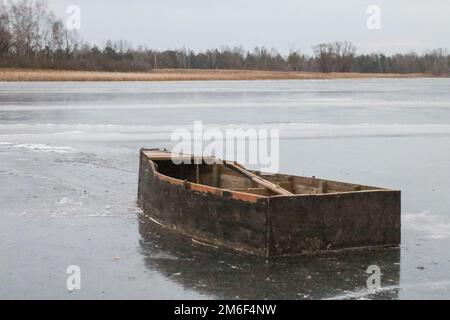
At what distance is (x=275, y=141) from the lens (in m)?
18.6

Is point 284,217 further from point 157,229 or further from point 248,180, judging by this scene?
point 248,180

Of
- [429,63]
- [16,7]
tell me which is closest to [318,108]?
[16,7]

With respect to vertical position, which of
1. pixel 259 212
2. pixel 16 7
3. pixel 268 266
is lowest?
pixel 268 266

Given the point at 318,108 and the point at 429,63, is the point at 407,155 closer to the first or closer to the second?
the point at 318,108

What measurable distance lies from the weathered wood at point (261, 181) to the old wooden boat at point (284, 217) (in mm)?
22

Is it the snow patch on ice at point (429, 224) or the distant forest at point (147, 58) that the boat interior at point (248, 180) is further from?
the distant forest at point (147, 58)

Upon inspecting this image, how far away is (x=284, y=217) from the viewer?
7.27 metres

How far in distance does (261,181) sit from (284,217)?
162 centimetres

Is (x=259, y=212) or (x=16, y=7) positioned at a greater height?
(x=16, y=7)

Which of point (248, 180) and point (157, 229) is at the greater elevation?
point (248, 180)

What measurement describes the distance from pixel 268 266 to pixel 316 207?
33.2 inches

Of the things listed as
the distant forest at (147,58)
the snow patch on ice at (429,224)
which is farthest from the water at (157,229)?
the distant forest at (147,58)

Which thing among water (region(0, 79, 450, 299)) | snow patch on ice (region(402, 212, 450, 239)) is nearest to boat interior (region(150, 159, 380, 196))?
water (region(0, 79, 450, 299))

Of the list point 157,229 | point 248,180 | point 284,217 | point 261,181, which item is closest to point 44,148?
point 248,180
